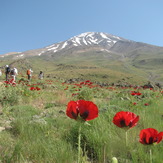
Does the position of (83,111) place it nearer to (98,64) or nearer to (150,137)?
(150,137)

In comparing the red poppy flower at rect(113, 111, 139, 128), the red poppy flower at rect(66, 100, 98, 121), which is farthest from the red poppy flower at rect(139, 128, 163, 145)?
the red poppy flower at rect(66, 100, 98, 121)

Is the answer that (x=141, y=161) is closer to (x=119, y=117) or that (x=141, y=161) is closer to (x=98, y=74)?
(x=119, y=117)

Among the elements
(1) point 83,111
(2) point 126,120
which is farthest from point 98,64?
(1) point 83,111

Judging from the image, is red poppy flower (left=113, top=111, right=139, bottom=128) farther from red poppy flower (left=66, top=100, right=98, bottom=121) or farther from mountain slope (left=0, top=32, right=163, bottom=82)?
mountain slope (left=0, top=32, right=163, bottom=82)

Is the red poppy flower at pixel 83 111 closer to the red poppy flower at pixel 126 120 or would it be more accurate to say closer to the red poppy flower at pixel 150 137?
the red poppy flower at pixel 126 120

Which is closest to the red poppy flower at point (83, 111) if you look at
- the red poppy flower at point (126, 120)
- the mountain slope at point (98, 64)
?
the red poppy flower at point (126, 120)

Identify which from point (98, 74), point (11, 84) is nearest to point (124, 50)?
point (98, 74)

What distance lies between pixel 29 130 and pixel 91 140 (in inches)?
33.3

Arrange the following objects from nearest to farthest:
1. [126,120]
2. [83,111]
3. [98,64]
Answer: [83,111], [126,120], [98,64]

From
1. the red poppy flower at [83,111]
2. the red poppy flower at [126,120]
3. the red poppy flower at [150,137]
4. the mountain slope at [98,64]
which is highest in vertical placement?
the mountain slope at [98,64]

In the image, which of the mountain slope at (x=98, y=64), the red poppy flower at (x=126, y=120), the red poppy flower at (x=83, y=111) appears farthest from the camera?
the mountain slope at (x=98, y=64)

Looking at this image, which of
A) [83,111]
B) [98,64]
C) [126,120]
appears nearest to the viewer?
[83,111]

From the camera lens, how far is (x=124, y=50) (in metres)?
196

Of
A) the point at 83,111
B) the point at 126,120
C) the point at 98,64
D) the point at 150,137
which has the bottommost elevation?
the point at 150,137
